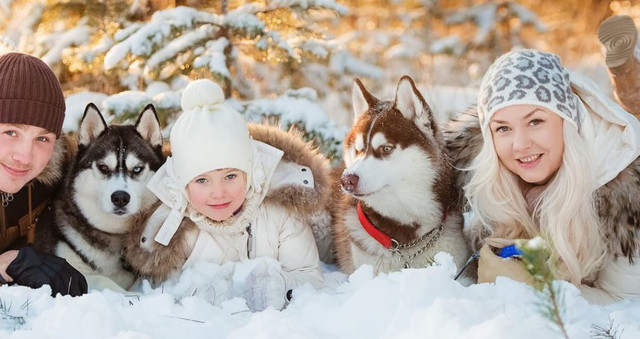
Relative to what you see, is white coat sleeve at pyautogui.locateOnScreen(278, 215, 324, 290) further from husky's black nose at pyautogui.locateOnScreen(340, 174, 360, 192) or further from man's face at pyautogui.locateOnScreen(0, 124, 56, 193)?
man's face at pyautogui.locateOnScreen(0, 124, 56, 193)

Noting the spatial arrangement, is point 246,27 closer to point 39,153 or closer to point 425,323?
point 39,153

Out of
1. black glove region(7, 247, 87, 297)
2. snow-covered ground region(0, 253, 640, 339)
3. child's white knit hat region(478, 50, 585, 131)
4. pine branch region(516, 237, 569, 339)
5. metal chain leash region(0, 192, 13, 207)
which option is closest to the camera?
pine branch region(516, 237, 569, 339)

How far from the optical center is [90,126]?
12.2 feet

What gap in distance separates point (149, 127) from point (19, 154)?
0.82m

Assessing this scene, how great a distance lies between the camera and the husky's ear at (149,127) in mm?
3730

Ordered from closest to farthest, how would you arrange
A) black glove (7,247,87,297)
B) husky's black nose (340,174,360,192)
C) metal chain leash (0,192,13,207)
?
black glove (7,247,87,297)
husky's black nose (340,174,360,192)
metal chain leash (0,192,13,207)

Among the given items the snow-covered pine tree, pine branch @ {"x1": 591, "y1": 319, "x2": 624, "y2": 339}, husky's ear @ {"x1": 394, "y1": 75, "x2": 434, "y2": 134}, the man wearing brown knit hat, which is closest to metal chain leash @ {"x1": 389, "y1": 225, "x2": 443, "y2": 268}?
husky's ear @ {"x1": 394, "y1": 75, "x2": 434, "y2": 134}

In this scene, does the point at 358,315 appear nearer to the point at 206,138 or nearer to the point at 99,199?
the point at 206,138

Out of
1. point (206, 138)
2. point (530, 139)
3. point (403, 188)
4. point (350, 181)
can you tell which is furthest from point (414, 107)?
point (206, 138)

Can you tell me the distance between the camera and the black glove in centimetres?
303

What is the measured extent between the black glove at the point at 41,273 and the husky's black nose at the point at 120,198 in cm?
46

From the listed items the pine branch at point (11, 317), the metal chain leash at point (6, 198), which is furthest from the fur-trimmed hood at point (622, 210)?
the metal chain leash at point (6, 198)

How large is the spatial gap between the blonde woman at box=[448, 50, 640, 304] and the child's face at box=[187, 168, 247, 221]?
1298mm

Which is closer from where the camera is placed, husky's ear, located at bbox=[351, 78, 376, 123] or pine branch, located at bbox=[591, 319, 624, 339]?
pine branch, located at bbox=[591, 319, 624, 339]
